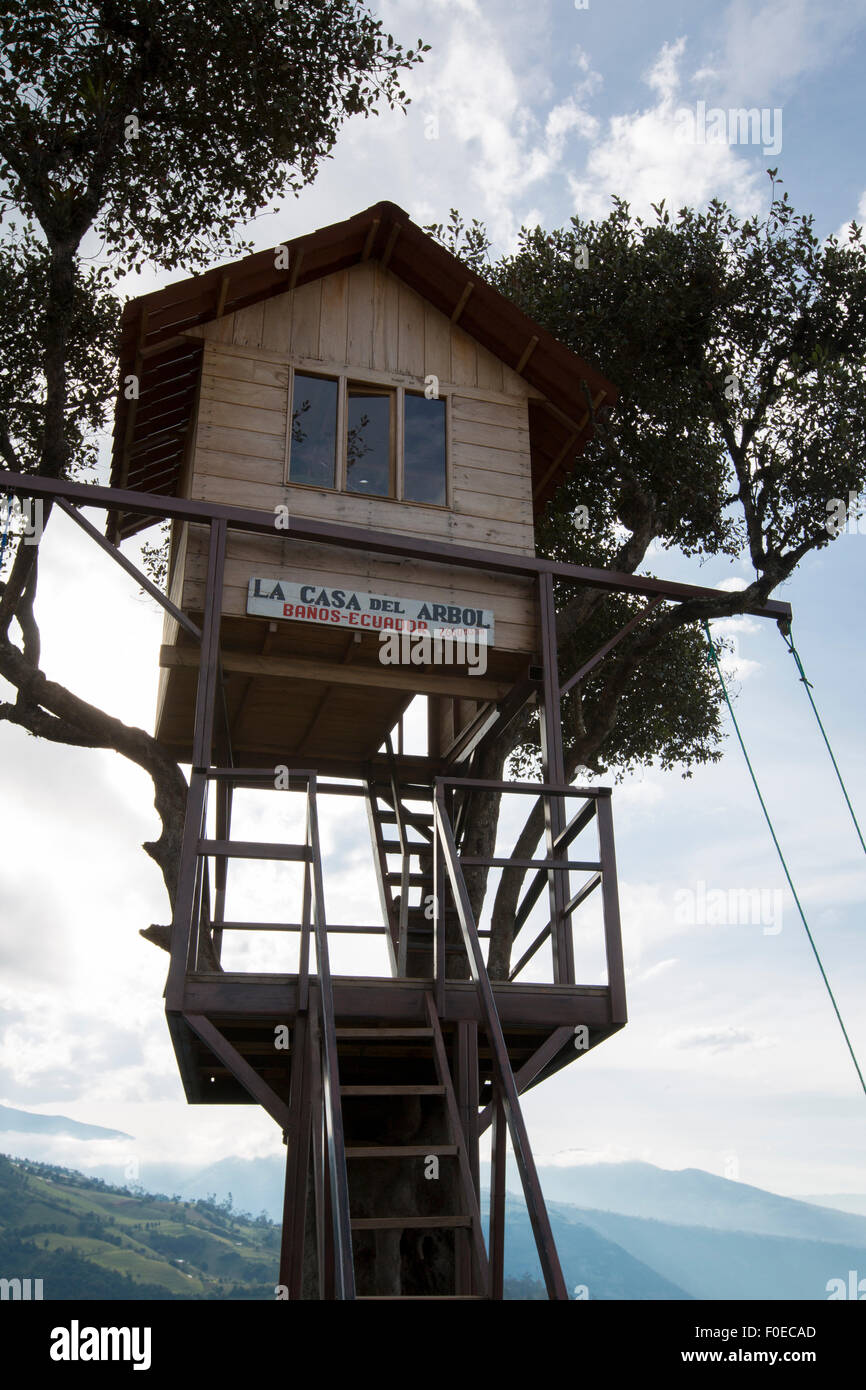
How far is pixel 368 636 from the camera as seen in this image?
11375 millimetres

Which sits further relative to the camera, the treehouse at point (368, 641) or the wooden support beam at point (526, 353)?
the wooden support beam at point (526, 353)

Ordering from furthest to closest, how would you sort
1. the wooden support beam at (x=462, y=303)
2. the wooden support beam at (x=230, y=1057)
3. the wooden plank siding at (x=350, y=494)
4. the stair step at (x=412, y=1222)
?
the wooden support beam at (x=462, y=303) → the wooden plank siding at (x=350, y=494) → the wooden support beam at (x=230, y=1057) → the stair step at (x=412, y=1222)

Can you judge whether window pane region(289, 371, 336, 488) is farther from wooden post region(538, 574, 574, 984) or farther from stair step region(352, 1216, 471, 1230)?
stair step region(352, 1216, 471, 1230)

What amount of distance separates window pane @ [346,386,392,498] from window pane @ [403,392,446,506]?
0.21m

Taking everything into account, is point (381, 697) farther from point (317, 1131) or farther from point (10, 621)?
point (317, 1131)

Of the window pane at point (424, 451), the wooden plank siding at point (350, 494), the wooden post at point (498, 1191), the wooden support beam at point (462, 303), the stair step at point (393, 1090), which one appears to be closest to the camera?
the stair step at point (393, 1090)

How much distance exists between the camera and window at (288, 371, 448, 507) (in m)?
11.9

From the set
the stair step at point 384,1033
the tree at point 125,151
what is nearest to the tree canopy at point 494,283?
the tree at point 125,151

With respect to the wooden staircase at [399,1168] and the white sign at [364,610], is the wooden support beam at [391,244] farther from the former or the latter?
the wooden staircase at [399,1168]

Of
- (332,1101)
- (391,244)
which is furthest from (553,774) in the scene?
(391,244)

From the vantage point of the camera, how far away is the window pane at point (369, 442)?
12.0 m

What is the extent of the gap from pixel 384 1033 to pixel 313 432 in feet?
21.2

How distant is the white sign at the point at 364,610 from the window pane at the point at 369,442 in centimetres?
127

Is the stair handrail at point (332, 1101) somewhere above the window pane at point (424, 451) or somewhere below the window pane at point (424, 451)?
below
